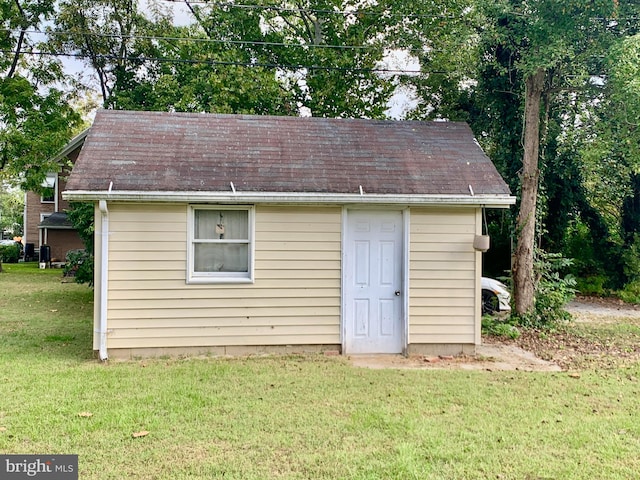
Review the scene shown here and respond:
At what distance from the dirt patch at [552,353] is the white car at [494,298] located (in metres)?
1.17

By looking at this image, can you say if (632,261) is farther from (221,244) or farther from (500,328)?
(221,244)

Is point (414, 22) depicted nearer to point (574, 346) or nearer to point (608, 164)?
point (608, 164)

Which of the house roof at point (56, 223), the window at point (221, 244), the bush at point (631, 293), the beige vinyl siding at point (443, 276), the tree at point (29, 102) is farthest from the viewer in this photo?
the house roof at point (56, 223)

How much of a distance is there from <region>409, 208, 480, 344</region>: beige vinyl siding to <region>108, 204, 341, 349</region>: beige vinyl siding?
1.19 metres

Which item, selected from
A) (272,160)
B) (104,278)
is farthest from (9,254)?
(272,160)

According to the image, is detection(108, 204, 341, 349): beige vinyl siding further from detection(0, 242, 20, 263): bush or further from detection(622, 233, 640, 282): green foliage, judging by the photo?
detection(0, 242, 20, 263): bush

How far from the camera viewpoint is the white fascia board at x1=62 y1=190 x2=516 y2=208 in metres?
6.02

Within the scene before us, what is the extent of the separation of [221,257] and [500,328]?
16.6 feet

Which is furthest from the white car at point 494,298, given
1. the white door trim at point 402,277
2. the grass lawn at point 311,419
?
the white door trim at point 402,277

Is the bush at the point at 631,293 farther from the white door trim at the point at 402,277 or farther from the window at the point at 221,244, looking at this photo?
the window at the point at 221,244

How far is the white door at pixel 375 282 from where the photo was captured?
6.77 m

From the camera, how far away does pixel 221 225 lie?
6598 millimetres

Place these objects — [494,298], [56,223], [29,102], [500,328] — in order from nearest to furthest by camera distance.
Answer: [500,328] < [494,298] < [29,102] < [56,223]

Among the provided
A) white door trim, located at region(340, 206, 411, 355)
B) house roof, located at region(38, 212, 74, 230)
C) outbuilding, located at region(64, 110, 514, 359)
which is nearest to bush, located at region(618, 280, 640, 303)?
outbuilding, located at region(64, 110, 514, 359)
